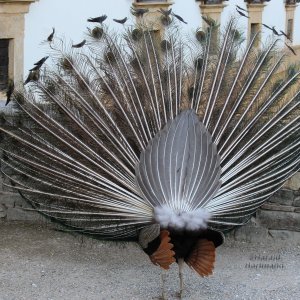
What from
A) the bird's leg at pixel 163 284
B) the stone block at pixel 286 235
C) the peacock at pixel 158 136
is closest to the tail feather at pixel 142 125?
the peacock at pixel 158 136

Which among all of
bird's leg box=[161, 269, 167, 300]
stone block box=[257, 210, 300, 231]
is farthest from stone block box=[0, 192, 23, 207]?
bird's leg box=[161, 269, 167, 300]

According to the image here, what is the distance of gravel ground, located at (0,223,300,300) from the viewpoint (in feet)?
26.3

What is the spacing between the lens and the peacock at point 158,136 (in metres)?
7.63

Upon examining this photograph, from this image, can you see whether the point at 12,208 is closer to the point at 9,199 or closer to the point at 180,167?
the point at 9,199

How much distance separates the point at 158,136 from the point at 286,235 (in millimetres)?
2040

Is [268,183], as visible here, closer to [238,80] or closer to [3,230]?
[238,80]

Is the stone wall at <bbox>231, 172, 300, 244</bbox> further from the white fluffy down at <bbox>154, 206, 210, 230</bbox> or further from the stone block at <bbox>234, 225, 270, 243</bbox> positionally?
the white fluffy down at <bbox>154, 206, 210, 230</bbox>

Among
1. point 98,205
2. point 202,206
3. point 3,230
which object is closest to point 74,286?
point 98,205

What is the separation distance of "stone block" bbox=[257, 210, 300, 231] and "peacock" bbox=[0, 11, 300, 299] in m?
0.87

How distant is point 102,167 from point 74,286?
3.13ft

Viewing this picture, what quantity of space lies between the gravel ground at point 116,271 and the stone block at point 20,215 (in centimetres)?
24

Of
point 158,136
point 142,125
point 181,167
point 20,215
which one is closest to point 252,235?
point 142,125

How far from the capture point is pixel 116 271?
8.53 m

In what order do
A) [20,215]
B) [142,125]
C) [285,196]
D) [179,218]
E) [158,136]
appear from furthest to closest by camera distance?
[20,215] < [285,196] < [142,125] < [158,136] < [179,218]
